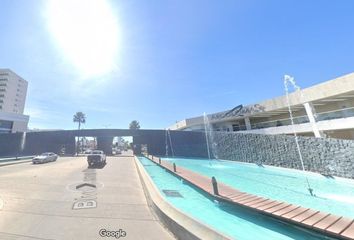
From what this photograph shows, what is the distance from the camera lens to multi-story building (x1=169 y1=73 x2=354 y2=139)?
2073cm

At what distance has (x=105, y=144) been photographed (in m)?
46.9

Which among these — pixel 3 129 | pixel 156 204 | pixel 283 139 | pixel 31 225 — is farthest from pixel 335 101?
pixel 3 129

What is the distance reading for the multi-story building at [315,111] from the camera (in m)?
20.7

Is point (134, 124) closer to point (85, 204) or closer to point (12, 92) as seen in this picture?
point (12, 92)

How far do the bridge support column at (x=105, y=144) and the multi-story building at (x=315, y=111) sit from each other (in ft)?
97.6

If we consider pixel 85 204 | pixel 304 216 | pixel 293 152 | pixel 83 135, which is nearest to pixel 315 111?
pixel 293 152

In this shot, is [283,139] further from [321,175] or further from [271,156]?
[321,175]

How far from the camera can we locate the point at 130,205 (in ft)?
27.1

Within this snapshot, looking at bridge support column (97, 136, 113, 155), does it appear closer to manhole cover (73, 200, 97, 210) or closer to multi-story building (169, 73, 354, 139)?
multi-story building (169, 73, 354, 139)

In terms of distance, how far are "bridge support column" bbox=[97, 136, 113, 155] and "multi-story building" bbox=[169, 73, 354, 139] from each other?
97.6 feet

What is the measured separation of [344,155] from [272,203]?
10681mm

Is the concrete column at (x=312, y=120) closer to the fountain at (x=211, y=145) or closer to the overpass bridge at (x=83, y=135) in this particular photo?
the fountain at (x=211, y=145)

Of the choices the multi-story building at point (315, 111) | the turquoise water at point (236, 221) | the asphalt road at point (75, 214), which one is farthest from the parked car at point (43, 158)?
the multi-story building at point (315, 111)

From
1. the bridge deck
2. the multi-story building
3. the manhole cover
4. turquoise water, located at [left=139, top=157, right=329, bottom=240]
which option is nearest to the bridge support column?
the multi-story building
